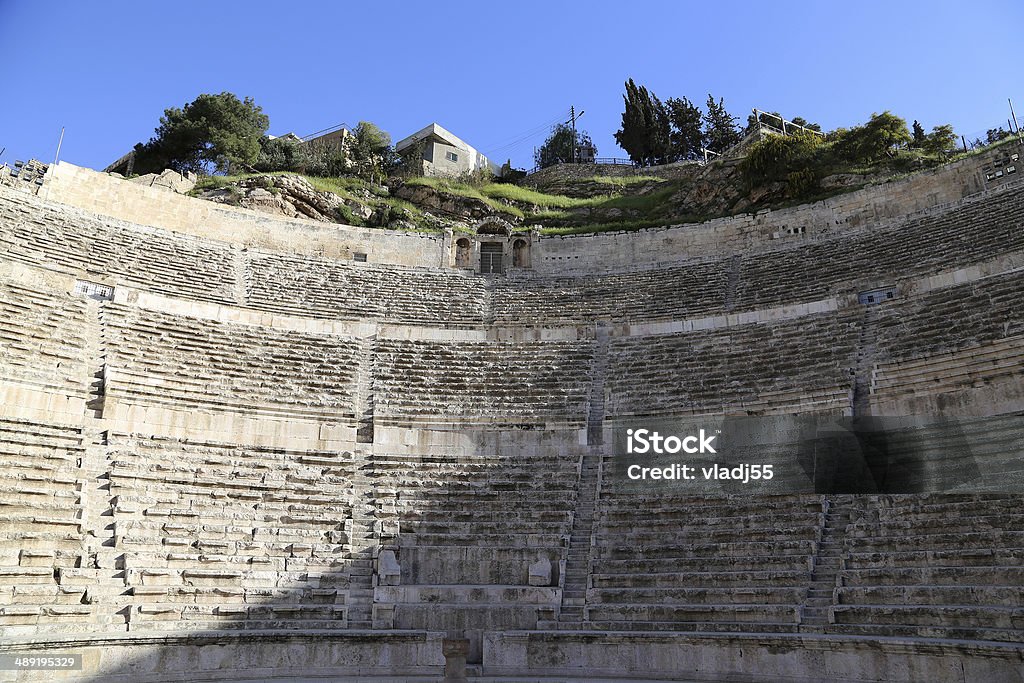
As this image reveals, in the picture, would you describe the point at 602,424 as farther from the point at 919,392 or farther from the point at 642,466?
the point at 919,392

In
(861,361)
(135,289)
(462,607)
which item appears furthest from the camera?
(135,289)

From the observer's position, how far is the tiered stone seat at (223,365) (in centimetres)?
1441

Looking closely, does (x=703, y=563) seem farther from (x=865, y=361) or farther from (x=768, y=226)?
(x=768, y=226)

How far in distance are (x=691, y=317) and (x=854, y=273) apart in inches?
165

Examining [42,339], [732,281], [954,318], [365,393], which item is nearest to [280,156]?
[42,339]

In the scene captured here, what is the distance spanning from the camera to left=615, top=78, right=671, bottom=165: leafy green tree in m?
40.9

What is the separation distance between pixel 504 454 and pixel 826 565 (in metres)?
6.40

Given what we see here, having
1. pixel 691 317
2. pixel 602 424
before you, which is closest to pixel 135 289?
pixel 602 424

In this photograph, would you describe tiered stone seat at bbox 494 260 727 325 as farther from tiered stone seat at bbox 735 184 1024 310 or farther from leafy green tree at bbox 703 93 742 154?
leafy green tree at bbox 703 93 742 154

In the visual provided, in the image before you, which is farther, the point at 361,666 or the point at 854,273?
the point at 854,273

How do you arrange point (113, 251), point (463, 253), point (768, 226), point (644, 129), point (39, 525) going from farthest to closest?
1. point (644, 129)
2. point (463, 253)
3. point (768, 226)
4. point (113, 251)
5. point (39, 525)

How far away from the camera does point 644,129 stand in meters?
41.0

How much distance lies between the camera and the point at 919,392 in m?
13.3

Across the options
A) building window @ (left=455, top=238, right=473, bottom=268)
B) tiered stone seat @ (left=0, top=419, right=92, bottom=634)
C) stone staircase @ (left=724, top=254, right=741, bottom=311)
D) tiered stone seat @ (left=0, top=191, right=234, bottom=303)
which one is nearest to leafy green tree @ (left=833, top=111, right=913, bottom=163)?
stone staircase @ (left=724, top=254, right=741, bottom=311)
